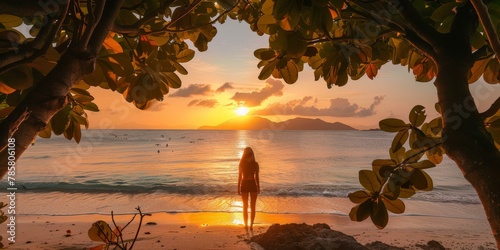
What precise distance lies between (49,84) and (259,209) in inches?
460

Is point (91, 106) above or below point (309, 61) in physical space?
below

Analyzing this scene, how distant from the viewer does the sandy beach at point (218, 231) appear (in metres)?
7.21

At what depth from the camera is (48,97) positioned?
75 cm

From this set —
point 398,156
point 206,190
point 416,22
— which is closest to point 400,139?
point 398,156

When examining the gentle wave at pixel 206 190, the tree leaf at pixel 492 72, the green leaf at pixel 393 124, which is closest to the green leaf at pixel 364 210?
the green leaf at pixel 393 124

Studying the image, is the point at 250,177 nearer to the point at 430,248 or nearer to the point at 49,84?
the point at 430,248

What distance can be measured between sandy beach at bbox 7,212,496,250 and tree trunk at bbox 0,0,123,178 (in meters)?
6.04

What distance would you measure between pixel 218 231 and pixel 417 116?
752 cm

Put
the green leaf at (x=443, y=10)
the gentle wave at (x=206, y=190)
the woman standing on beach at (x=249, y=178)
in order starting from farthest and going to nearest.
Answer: the gentle wave at (x=206, y=190) < the woman standing on beach at (x=249, y=178) < the green leaf at (x=443, y=10)

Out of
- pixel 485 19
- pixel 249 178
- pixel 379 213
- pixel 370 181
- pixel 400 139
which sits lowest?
pixel 249 178

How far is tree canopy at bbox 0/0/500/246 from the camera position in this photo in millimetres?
790

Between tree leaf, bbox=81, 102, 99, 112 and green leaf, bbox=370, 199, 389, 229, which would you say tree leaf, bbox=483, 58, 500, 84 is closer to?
green leaf, bbox=370, 199, 389, 229

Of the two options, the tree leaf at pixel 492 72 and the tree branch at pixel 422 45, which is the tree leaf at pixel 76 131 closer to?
the tree branch at pixel 422 45

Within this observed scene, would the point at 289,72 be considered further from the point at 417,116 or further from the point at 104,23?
the point at 104,23
